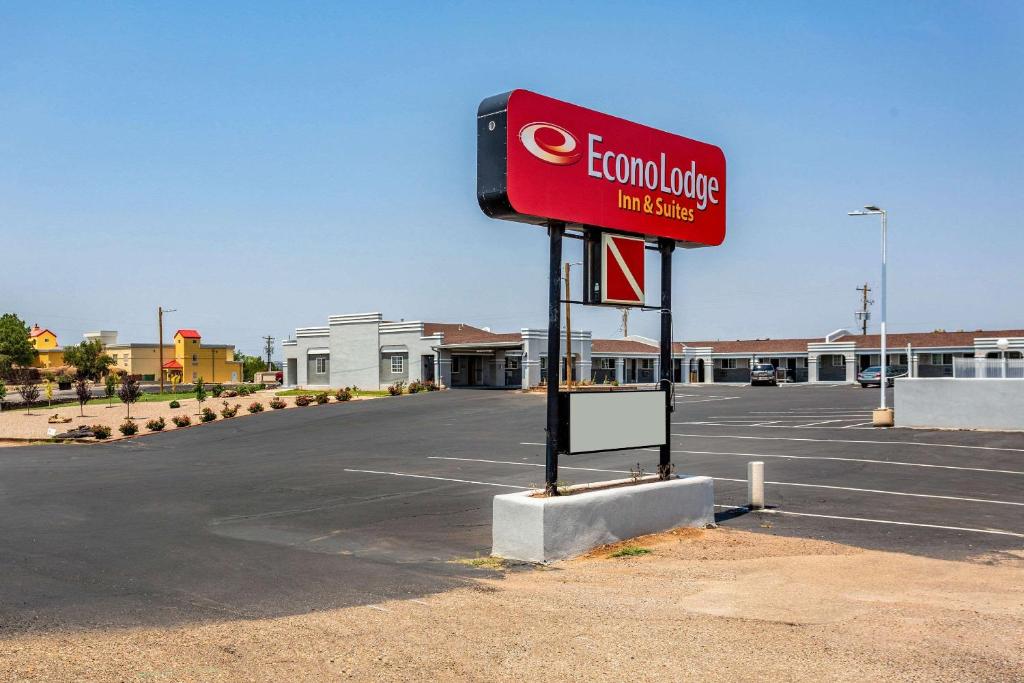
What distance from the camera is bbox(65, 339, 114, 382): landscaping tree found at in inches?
4034

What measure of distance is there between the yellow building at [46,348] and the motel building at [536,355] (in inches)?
2570

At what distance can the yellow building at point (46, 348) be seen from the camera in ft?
391

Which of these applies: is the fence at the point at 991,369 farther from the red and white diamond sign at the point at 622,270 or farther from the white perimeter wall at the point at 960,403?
the red and white diamond sign at the point at 622,270

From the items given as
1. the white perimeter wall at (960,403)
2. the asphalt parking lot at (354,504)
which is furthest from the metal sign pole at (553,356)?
the white perimeter wall at (960,403)

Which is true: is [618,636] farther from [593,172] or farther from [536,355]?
[536,355]

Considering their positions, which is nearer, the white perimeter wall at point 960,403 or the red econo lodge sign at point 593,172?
the red econo lodge sign at point 593,172

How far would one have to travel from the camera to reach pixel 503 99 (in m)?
11.2

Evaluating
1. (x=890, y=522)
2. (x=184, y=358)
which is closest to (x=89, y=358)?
(x=184, y=358)

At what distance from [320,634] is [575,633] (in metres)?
2.11

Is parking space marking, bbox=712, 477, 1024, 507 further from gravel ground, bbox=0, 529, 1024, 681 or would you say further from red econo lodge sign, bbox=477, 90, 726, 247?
gravel ground, bbox=0, 529, 1024, 681

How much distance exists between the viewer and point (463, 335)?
67.9m

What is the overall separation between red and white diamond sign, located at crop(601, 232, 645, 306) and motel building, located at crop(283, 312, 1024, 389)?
44207 mm

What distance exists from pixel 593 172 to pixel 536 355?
4798 centimetres

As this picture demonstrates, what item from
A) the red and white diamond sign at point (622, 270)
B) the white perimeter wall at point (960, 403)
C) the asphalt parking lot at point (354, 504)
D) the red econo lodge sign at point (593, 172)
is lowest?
the asphalt parking lot at point (354, 504)
